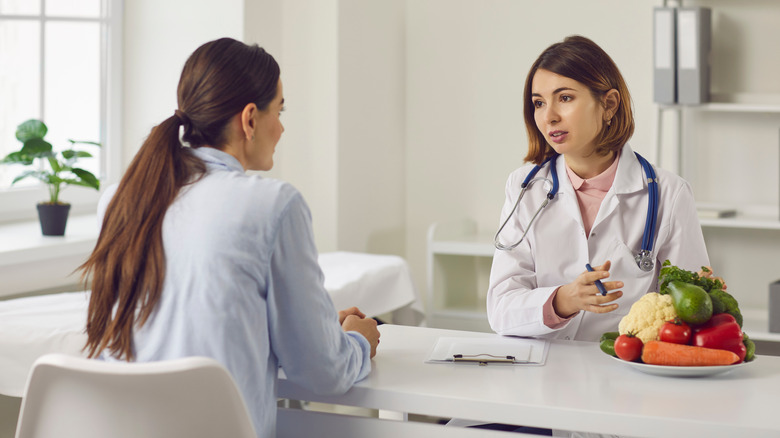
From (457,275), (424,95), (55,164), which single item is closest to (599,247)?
(55,164)

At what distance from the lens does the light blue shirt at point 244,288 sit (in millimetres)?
1233

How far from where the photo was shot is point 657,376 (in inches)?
56.5

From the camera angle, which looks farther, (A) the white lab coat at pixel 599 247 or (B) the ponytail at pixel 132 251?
(A) the white lab coat at pixel 599 247

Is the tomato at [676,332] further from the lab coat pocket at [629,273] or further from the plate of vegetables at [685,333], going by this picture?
the lab coat pocket at [629,273]

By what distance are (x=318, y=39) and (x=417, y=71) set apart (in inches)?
25.3

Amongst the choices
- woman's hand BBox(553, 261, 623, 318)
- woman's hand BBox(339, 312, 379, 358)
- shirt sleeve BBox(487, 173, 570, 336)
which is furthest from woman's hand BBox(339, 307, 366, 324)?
woman's hand BBox(553, 261, 623, 318)

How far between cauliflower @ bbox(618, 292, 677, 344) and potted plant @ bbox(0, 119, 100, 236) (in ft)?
6.04

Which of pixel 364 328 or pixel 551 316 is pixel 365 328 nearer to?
pixel 364 328

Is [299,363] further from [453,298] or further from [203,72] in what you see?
[453,298]

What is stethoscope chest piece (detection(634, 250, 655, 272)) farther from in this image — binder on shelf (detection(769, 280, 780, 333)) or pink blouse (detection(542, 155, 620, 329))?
binder on shelf (detection(769, 280, 780, 333))

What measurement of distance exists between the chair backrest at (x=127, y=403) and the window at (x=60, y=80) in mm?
2056

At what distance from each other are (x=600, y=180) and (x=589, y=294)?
389 millimetres

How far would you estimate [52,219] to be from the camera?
2740mm

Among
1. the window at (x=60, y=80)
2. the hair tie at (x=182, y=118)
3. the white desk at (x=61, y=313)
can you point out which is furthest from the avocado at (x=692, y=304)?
the window at (x=60, y=80)
